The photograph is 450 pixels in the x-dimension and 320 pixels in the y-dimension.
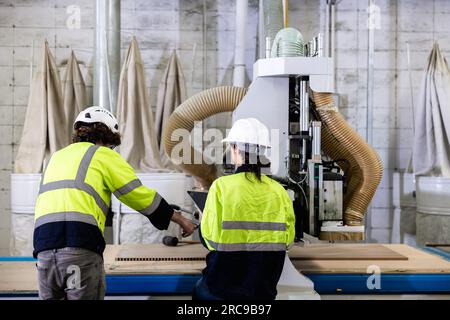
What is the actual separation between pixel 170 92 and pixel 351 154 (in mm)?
2552

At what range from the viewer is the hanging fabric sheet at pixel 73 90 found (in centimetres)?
533

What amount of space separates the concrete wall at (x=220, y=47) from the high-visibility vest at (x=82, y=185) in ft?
11.2

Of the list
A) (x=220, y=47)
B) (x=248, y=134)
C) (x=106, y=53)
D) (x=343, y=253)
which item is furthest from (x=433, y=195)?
(x=106, y=53)

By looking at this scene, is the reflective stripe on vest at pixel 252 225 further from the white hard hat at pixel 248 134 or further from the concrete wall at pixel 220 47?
the concrete wall at pixel 220 47

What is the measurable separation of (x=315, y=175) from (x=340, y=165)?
364 millimetres

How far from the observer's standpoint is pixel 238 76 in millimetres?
5430

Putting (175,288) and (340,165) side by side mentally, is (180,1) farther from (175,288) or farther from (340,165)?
(175,288)

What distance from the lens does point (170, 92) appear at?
17.3 ft

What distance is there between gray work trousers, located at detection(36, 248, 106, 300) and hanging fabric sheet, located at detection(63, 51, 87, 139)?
3.13 m

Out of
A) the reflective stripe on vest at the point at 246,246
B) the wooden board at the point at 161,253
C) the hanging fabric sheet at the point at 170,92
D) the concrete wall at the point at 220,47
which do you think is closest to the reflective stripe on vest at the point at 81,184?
the reflective stripe on vest at the point at 246,246

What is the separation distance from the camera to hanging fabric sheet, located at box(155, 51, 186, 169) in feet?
17.1

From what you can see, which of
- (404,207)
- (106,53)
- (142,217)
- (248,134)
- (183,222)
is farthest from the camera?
(404,207)

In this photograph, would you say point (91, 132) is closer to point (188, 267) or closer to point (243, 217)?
point (243, 217)

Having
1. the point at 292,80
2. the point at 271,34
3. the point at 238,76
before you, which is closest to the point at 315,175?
the point at 292,80
